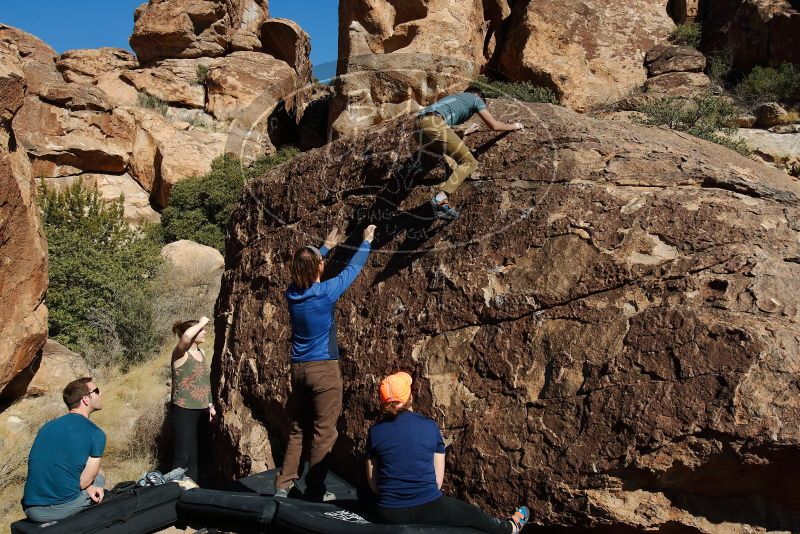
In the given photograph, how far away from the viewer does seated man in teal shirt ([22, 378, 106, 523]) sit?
13.0 ft

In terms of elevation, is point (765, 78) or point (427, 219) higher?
point (765, 78)

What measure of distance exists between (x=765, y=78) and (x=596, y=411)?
15104 millimetres

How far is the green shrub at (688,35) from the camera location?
17.4 meters

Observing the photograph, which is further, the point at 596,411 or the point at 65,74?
the point at 65,74

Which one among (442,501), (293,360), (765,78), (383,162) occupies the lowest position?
(442,501)

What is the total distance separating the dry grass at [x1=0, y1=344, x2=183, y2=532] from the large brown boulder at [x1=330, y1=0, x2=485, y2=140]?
361 inches

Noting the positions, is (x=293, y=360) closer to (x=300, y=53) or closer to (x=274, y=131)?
(x=274, y=131)

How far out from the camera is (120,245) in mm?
14289

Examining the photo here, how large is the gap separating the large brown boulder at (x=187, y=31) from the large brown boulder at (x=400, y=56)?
32.1 feet

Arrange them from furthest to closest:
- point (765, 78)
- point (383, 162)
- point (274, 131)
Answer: point (274, 131) → point (765, 78) → point (383, 162)

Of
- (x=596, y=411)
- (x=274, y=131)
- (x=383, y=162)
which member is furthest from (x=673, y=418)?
(x=274, y=131)

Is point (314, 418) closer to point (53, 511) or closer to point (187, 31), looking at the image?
point (53, 511)

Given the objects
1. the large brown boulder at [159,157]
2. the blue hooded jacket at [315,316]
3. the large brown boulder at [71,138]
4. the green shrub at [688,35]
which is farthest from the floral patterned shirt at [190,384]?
the large brown boulder at [159,157]

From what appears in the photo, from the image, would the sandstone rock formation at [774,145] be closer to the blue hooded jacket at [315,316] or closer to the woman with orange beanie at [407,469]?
the blue hooded jacket at [315,316]
